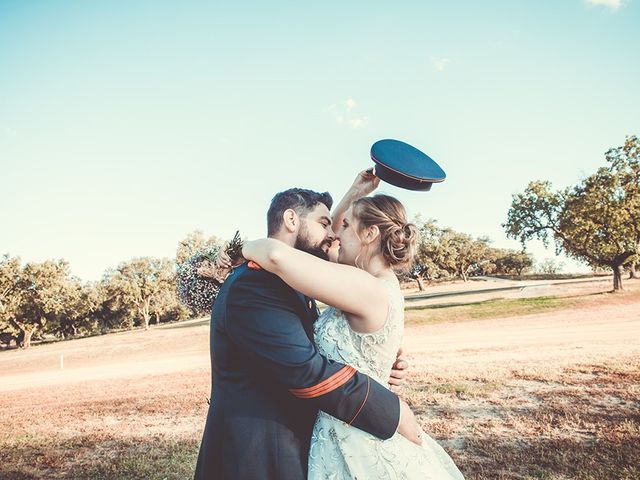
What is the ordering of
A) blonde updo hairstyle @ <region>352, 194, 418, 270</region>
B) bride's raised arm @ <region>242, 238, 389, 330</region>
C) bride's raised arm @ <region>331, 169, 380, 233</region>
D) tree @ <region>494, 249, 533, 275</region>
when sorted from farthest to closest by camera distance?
1. tree @ <region>494, 249, 533, 275</region>
2. bride's raised arm @ <region>331, 169, 380, 233</region>
3. blonde updo hairstyle @ <region>352, 194, 418, 270</region>
4. bride's raised arm @ <region>242, 238, 389, 330</region>

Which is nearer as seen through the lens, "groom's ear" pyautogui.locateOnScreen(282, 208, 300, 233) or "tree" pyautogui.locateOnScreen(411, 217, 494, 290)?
"groom's ear" pyautogui.locateOnScreen(282, 208, 300, 233)

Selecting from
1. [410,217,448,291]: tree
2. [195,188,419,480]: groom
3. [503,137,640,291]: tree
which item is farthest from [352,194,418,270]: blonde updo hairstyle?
[410,217,448,291]: tree

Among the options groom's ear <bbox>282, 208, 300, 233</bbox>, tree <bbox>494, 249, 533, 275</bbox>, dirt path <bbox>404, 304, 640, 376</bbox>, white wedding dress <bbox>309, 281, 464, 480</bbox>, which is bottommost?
tree <bbox>494, 249, 533, 275</bbox>

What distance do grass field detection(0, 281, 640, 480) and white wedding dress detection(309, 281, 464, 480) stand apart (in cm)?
337

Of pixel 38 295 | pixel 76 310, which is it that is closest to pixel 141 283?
pixel 76 310

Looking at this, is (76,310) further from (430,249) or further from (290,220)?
(290,220)

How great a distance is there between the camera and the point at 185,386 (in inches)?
501

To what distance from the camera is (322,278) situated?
211 centimetres

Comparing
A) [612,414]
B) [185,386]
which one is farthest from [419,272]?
[612,414]

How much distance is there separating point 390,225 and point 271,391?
1.23 meters

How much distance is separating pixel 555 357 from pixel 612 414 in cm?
566

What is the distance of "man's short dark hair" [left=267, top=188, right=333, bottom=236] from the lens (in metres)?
2.86

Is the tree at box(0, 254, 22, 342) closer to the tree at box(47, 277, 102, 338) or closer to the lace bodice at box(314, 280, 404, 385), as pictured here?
the tree at box(47, 277, 102, 338)

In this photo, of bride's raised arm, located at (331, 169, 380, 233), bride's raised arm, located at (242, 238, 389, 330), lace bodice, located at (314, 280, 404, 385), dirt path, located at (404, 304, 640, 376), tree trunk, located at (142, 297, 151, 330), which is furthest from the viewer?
tree trunk, located at (142, 297, 151, 330)
